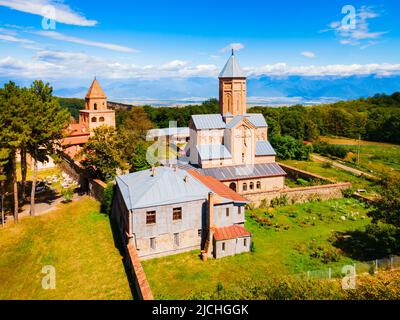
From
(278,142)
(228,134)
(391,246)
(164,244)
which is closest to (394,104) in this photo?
(278,142)

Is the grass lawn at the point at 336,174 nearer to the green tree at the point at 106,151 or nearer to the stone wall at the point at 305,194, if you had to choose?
the stone wall at the point at 305,194

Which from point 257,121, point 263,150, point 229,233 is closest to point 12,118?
point 229,233

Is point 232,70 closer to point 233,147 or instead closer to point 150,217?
point 233,147

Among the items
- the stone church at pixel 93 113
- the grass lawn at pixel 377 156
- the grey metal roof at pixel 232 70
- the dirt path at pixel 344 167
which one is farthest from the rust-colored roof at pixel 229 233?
the stone church at pixel 93 113

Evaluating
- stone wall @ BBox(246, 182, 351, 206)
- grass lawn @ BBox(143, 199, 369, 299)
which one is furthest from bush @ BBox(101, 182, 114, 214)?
stone wall @ BBox(246, 182, 351, 206)

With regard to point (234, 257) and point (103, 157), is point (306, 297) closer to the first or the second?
point (234, 257)

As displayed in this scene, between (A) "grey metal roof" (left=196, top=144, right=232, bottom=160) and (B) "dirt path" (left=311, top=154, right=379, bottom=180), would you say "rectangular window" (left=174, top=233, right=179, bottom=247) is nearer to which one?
(A) "grey metal roof" (left=196, top=144, right=232, bottom=160)
